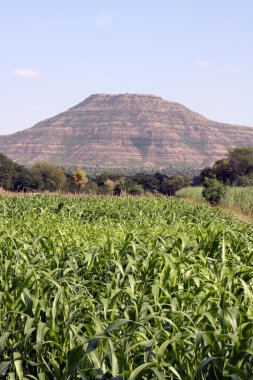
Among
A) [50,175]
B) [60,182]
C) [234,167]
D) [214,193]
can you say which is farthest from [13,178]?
[214,193]

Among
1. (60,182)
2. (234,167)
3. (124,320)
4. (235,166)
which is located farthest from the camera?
(60,182)

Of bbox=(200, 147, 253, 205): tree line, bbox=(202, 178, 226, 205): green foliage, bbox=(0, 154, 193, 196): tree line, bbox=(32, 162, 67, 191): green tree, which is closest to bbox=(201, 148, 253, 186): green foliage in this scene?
bbox=(200, 147, 253, 205): tree line

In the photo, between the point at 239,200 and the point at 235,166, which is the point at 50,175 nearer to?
the point at 235,166

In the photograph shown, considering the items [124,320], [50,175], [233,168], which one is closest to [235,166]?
[233,168]

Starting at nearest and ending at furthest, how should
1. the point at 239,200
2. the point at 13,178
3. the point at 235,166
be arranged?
1. the point at 239,200
2. the point at 13,178
3. the point at 235,166

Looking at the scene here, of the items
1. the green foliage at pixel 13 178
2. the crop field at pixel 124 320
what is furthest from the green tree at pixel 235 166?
the crop field at pixel 124 320

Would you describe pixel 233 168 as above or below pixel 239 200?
above

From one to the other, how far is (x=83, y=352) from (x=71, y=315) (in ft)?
2.26

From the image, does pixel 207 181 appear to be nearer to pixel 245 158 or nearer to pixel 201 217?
pixel 201 217

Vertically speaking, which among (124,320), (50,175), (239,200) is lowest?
(50,175)

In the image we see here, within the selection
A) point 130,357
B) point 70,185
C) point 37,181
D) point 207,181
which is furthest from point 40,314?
point 70,185

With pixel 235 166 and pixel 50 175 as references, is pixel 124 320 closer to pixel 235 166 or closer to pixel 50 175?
pixel 235 166

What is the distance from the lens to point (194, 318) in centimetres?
418

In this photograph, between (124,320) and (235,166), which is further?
(235,166)
